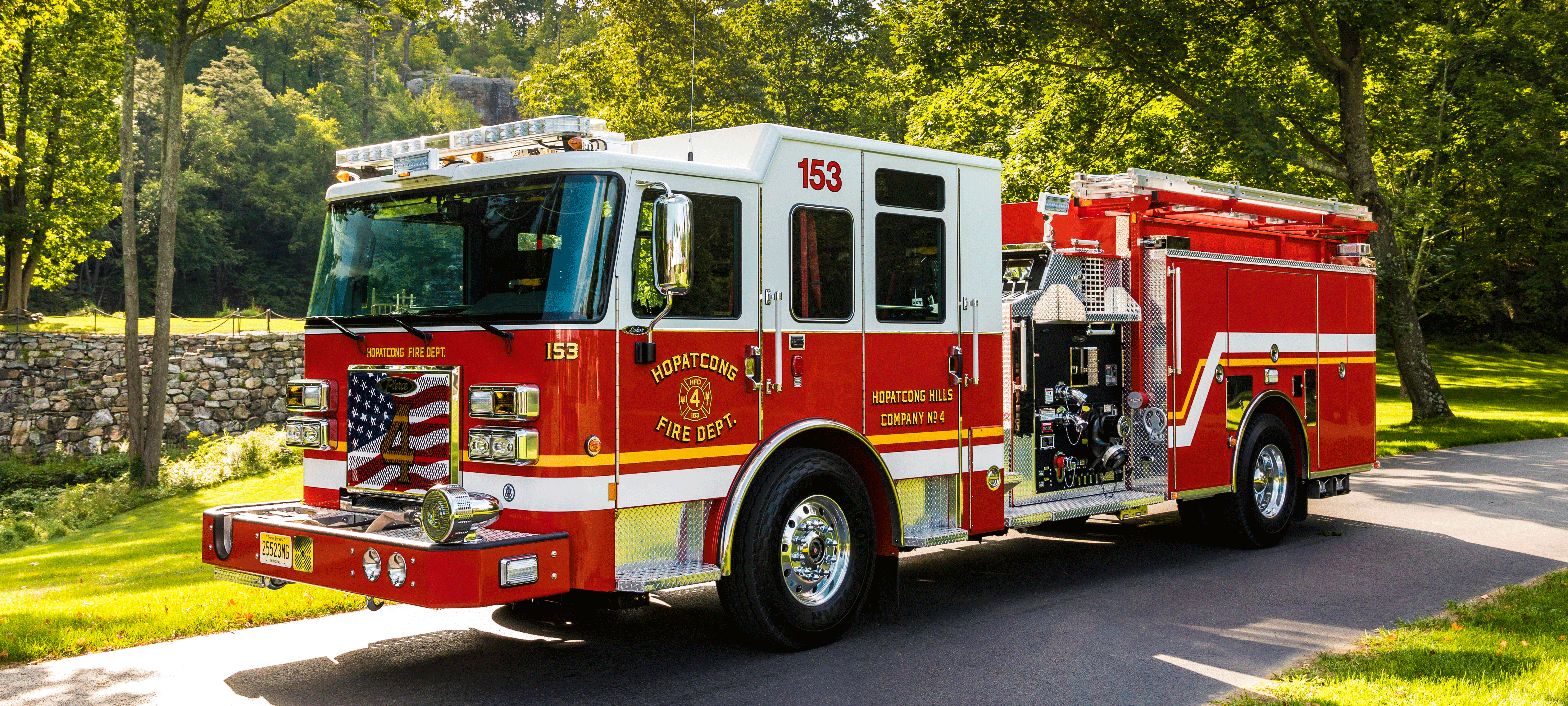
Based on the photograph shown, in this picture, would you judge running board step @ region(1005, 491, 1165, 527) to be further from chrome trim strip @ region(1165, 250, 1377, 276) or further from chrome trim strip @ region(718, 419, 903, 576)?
chrome trim strip @ region(1165, 250, 1377, 276)

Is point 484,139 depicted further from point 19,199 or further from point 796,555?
point 19,199

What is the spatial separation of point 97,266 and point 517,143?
200 feet

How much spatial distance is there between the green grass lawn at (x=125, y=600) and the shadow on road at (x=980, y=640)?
650 mm

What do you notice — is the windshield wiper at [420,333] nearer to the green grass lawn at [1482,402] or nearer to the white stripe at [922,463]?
the white stripe at [922,463]

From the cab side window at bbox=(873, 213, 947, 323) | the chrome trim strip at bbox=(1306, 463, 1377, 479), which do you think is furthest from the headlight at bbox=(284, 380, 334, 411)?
the chrome trim strip at bbox=(1306, 463, 1377, 479)

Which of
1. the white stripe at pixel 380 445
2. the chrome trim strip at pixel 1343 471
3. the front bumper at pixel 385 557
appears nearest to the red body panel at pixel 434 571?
the front bumper at pixel 385 557

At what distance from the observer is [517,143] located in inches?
244

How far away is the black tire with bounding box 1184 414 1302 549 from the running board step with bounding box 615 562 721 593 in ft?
18.0

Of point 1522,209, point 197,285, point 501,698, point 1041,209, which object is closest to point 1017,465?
point 1041,209

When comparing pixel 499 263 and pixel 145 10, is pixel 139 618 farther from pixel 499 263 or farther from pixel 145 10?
pixel 145 10

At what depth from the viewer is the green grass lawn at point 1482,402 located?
20.0 m

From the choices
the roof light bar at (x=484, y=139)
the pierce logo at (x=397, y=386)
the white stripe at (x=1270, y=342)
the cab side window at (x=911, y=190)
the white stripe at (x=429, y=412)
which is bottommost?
the white stripe at (x=429, y=412)

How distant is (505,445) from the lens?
5.49 meters

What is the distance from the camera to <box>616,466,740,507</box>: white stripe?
18.6ft
